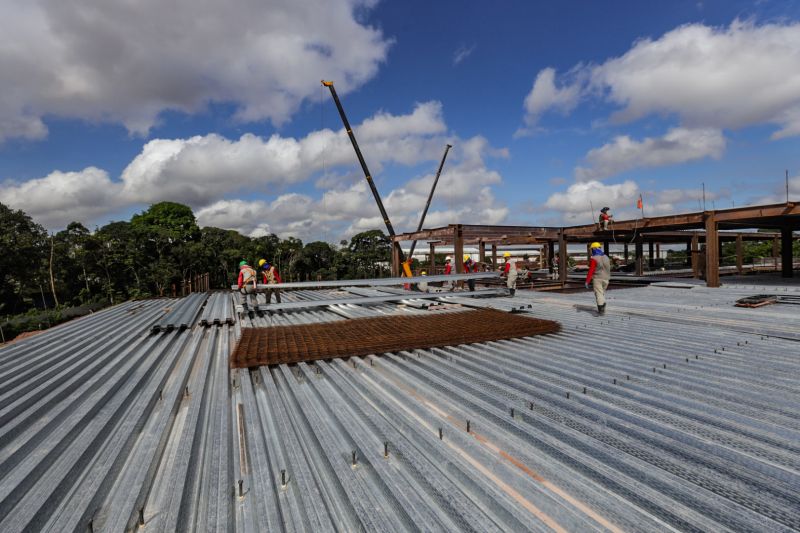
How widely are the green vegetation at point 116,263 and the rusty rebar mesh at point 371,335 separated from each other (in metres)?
25.7

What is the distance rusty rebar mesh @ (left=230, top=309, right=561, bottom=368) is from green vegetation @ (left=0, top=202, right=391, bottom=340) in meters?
25.7

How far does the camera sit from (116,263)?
119 ft

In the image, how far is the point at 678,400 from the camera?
3684 millimetres

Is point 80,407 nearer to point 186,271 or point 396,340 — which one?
point 396,340

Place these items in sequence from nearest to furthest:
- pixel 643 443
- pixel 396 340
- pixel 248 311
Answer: pixel 643 443 → pixel 396 340 → pixel 248 311

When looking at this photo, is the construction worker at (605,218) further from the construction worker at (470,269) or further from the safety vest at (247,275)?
the safety vest at (247,275)

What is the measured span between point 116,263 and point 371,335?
40.3 metres

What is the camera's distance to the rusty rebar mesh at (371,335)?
5.35 m

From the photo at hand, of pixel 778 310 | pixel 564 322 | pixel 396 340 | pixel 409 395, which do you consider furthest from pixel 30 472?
pixel 778 310

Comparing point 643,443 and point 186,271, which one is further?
point 186,271

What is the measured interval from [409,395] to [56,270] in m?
44.6

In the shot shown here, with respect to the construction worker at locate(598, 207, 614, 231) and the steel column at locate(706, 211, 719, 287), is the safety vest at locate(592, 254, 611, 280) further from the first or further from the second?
the construction worker at locate(598, 207, 614, 231)

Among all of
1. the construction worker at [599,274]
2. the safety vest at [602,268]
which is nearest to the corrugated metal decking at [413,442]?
the construction worker at [599,274]

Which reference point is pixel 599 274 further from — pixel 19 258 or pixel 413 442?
pixel 19 258
